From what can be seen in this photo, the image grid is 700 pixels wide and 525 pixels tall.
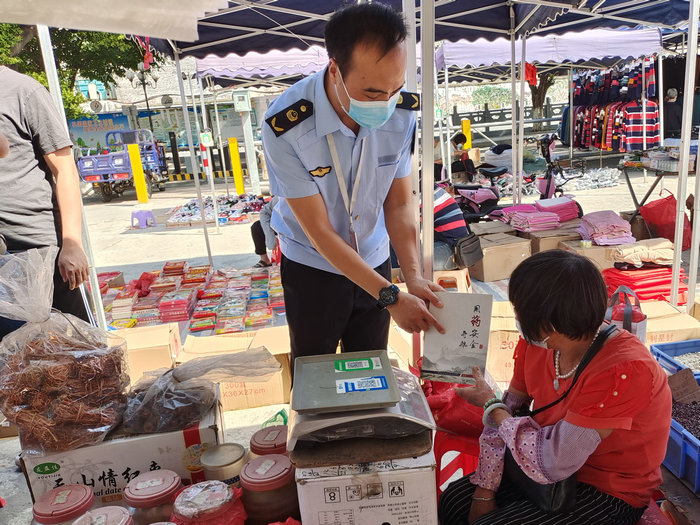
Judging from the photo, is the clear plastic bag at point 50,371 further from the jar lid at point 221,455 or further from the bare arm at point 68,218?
the jar lid at point 221,455

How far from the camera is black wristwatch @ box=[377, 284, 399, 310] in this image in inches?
58.4

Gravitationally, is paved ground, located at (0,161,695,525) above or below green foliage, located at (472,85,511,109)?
below

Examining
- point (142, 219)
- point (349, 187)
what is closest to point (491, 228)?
point (349, 187)

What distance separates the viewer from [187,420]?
1761mm

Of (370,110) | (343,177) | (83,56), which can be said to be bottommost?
(343,177)

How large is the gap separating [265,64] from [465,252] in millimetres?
4638

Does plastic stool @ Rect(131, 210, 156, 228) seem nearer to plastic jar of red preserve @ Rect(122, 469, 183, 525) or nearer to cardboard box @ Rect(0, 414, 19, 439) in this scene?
cardboard box @ Rect(0, 414, 19, 439)

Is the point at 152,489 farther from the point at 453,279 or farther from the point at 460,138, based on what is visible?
the point at 460,138

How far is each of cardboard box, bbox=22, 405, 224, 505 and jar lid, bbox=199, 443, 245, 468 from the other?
0.14 feet

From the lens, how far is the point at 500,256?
4.92 metres

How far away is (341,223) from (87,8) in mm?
1255

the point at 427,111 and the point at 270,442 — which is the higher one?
the point at 427,111

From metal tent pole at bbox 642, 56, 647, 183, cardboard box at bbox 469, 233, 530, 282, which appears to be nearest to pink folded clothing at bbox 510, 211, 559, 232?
cardboard box at bbox 469, 233, 530, 282

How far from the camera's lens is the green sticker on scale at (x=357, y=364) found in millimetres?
1437
